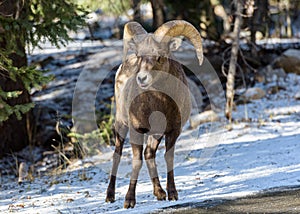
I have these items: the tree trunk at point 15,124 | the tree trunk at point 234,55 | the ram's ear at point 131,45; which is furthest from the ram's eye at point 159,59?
the tree trunk at point 234,55

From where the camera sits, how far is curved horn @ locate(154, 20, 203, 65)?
6676 mm

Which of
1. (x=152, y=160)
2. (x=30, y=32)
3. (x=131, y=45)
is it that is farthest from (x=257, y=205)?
(x=30, y=32)

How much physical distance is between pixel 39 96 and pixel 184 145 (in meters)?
5.27

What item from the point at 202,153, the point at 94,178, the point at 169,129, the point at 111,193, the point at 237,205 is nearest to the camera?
the point at 237,205

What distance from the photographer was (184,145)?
11203 millimetres

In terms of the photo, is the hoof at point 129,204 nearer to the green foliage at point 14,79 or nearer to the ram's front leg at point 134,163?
the ram's front leg at point 134,163

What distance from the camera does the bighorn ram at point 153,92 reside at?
660 centimetres

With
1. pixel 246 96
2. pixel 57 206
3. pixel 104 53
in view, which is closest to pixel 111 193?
pixel 57 206

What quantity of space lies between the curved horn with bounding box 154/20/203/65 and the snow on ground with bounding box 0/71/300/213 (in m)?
1.90

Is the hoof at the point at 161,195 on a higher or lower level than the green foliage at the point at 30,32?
lower

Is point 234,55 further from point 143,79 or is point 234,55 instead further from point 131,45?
point 143,79

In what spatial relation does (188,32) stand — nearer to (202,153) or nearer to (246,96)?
(202,153)

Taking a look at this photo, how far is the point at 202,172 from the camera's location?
8.81 metres

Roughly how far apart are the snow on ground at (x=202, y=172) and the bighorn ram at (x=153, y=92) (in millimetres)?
621
